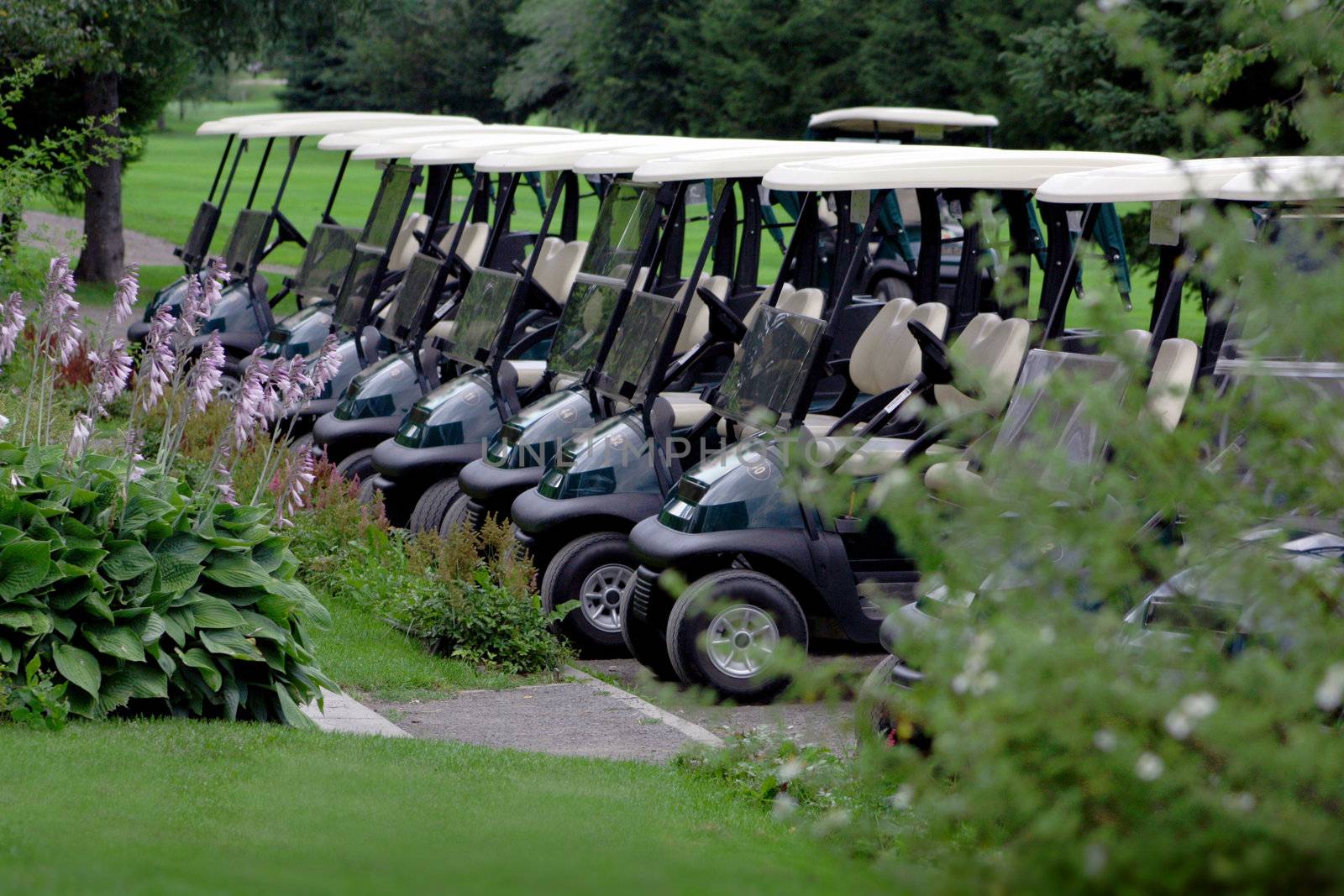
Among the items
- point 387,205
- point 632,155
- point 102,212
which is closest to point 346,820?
point 632,155

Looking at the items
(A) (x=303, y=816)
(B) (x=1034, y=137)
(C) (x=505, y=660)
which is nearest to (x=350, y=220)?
(B) (x=1034, y=137)

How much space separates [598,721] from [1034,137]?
2631 centimetres

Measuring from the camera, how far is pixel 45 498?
233 inches

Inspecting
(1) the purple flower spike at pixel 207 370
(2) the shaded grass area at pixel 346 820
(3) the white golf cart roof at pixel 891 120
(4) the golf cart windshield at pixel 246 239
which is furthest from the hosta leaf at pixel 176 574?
(3) the white golf cart roof at pixel 891 120

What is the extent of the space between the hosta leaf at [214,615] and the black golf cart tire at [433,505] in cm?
362

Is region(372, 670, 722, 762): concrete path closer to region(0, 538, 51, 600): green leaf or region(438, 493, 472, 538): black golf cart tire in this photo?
region(0, 538, 51, 600): green leaf

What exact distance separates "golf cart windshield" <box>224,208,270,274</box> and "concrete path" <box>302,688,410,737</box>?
8.29m

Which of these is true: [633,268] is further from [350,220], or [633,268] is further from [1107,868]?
[350,220]

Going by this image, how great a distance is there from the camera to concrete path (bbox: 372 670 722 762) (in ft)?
21.1

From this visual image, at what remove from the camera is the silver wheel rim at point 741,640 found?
707 cm

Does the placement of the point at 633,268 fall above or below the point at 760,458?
above

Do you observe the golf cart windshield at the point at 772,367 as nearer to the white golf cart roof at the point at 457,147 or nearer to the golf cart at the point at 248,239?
the white golf cart roof at the point at 457,147

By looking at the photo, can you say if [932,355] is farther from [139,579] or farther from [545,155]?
[545,155]

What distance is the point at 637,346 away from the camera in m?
8.61
